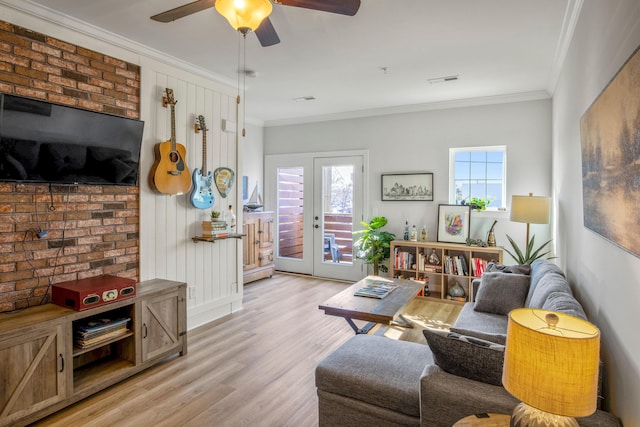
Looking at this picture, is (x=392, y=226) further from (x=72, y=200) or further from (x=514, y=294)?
(x=72, y=200)

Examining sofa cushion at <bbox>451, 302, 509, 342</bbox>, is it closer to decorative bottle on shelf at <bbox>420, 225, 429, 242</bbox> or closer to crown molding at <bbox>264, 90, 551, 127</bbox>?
decorative bottle on shelf at <bbox>420, 225, 429, 242</bbox>

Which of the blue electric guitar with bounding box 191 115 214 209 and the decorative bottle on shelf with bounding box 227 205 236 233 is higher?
the blue electric guitar with bounding box 191 115 214 209

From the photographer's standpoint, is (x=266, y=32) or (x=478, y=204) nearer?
(x=266, y=32)

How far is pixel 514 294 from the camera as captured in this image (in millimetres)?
3064

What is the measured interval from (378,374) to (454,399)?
52 centimetres

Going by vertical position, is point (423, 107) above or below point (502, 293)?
above

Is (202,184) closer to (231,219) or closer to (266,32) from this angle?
(231,219)

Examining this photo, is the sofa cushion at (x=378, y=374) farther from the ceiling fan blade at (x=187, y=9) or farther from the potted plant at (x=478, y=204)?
the potted plant at (x=478, y=204)

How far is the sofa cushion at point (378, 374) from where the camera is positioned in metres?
1.85

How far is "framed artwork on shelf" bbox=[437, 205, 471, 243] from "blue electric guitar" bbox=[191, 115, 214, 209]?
309cm

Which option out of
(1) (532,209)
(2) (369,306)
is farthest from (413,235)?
(2) (369,306)

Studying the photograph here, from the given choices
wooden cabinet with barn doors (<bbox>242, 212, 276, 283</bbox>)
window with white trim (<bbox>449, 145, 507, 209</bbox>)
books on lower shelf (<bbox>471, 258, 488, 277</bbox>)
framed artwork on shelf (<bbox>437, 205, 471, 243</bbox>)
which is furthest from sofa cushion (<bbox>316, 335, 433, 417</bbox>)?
wooden cabinet with barn doors (<bbox>242, 212, 276, 283</bbox>)

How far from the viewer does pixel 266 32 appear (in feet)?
7.25

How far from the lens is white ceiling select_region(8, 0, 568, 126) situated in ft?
8.58
